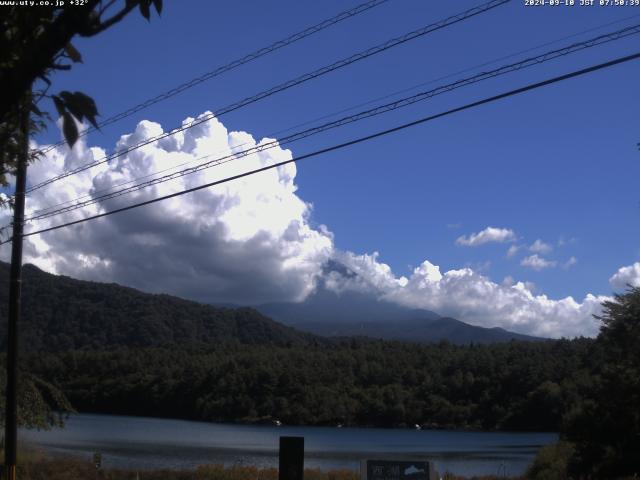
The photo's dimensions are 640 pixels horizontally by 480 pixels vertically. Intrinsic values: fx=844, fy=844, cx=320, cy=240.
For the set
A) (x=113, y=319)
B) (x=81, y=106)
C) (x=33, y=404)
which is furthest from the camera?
(x=113, y=319)

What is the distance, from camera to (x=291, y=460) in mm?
11016

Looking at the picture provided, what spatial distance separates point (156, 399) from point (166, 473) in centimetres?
7562

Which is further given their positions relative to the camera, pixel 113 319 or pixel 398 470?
pixel 113 319

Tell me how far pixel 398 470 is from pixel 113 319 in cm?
14490

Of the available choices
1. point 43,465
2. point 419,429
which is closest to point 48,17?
point 43,465

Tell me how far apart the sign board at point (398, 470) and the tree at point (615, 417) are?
1593 cm

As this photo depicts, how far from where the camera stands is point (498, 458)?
5112 cm

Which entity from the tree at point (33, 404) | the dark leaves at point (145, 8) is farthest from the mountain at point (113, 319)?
the dark leaves at point (145, 8)

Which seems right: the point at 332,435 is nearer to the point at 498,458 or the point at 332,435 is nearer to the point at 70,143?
the point at 498,458

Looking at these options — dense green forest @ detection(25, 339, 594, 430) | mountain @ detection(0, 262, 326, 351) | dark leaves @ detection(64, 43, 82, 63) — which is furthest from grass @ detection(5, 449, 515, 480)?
mountain @ detection(0, 262, 326, 351)

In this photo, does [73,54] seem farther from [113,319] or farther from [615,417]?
[113,319]

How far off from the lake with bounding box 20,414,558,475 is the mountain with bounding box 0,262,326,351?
4341 cm

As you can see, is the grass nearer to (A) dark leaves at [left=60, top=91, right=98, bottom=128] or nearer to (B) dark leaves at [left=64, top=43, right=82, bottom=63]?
(B) dark leaves at [left=64, top=43, right=82, bottom=63]

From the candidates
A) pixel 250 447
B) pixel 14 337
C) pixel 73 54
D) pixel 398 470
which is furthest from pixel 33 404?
pixel 250 447
